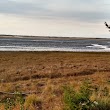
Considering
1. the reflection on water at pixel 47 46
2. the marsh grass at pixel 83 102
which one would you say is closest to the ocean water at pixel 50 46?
the reflection on water at pixel 47 46

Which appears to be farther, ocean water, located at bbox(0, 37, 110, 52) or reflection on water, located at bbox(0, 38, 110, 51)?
A: reflection on water, located at bbox(0, 38, 110, 51)

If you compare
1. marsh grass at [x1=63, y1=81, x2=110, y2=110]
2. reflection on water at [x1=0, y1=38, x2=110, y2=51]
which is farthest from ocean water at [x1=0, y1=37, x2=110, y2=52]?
marsh grass at [x1=63, y1=81, x2=110, y2=110]

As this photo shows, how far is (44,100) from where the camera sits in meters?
12.3

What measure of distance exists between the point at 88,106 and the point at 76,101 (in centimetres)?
43

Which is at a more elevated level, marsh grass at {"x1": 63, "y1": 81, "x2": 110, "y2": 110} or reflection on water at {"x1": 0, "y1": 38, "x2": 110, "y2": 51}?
marsh grass at {"x1": 63, "y1": 81, "x2": 110, "y2": 110}

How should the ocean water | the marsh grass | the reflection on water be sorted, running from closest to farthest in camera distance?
the marsh grass, the ocean water, the reflection on water

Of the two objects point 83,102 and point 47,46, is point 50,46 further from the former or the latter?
point 83,102

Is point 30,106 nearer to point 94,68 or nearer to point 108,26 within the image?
point 108,26

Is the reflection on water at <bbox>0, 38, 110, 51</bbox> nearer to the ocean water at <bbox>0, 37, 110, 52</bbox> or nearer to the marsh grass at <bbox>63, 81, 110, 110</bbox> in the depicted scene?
the ocean water at <bbox>0, 37, 110, 52</bbox>

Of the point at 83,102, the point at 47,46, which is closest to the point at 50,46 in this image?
the point at 47,46

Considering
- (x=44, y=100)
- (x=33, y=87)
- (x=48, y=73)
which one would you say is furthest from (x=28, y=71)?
(x=44, y=100)

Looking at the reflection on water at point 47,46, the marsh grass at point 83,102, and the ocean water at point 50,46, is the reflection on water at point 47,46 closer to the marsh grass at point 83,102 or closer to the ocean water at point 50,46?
the ocean water at point 50,46

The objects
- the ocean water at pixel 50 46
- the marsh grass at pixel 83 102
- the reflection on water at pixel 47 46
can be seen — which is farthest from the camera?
the reflection on water at pixel 47 46

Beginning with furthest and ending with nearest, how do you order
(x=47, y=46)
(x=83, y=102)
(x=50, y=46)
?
1. (x=50, y=46)
2. (x=47, y=46)
3. (x=83, y=102)
